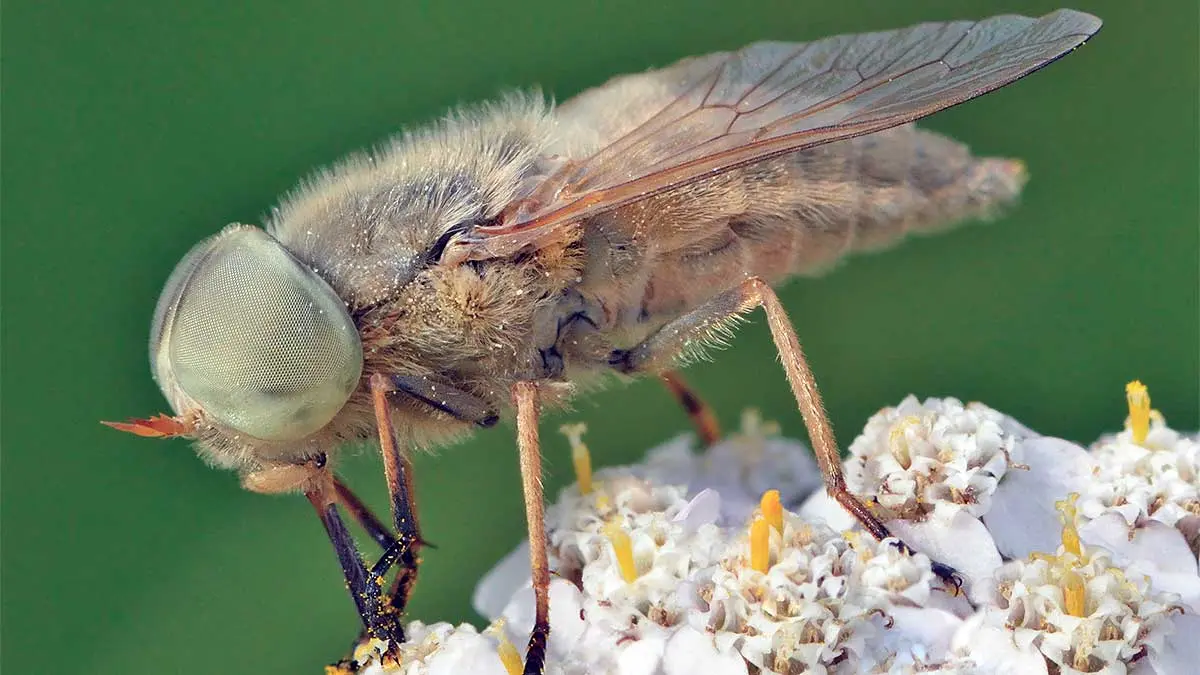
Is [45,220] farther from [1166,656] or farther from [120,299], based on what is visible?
[1166,656]

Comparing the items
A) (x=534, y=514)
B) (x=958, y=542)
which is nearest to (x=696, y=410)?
(x=534, y=514)

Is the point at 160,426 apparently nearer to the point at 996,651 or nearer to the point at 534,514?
the point at 534,514

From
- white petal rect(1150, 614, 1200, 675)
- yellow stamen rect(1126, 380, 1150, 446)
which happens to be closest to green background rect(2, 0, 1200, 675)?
yellow stamen rect(1126, 380, 1150, 446)

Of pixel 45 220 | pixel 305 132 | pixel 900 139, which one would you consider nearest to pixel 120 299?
pixel 45 220

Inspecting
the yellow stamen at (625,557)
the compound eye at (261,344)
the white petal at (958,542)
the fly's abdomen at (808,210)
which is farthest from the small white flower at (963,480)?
the compound eye at (261,344)

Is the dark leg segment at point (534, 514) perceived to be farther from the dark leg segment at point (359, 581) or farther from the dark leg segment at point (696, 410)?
the dark leg segment at point (696, 410)
